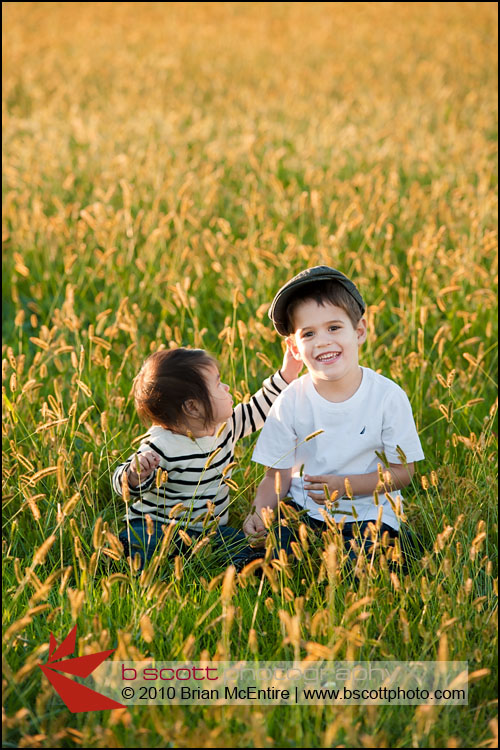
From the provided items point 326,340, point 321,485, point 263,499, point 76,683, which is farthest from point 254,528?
point 76,683

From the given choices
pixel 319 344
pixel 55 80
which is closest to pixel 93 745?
pixel 319 344

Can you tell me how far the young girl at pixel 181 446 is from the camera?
2.79m

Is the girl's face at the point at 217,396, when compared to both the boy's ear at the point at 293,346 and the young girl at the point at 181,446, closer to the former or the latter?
the young girl at the point at 181,446

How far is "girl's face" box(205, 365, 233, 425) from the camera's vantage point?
9.29ft

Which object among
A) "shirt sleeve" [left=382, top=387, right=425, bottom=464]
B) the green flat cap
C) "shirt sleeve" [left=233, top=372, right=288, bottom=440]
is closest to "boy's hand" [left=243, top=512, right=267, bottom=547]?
"shirt sleeve" [left=233, top=372, right=288, bottom=440]

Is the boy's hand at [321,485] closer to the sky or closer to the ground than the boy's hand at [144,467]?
closer to the ground

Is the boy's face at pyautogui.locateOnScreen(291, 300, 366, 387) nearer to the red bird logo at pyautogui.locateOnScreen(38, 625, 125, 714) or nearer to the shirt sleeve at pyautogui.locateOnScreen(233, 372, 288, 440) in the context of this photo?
the shirt sleeve at pyautogui.locateOnScreen(233, 372, 288, 440)

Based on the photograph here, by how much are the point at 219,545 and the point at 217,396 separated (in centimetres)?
58

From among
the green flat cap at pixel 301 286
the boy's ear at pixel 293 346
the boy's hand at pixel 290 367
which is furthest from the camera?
the boy's hand at pixel 290 367

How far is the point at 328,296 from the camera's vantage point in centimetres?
282

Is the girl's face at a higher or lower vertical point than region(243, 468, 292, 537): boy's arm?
higher

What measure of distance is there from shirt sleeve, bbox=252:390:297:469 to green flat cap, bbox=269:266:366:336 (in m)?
0.29

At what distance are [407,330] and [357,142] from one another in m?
4.44

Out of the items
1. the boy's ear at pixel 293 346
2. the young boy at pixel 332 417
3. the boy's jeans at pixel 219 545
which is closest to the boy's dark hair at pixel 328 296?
the young boy at pixel 332 417
